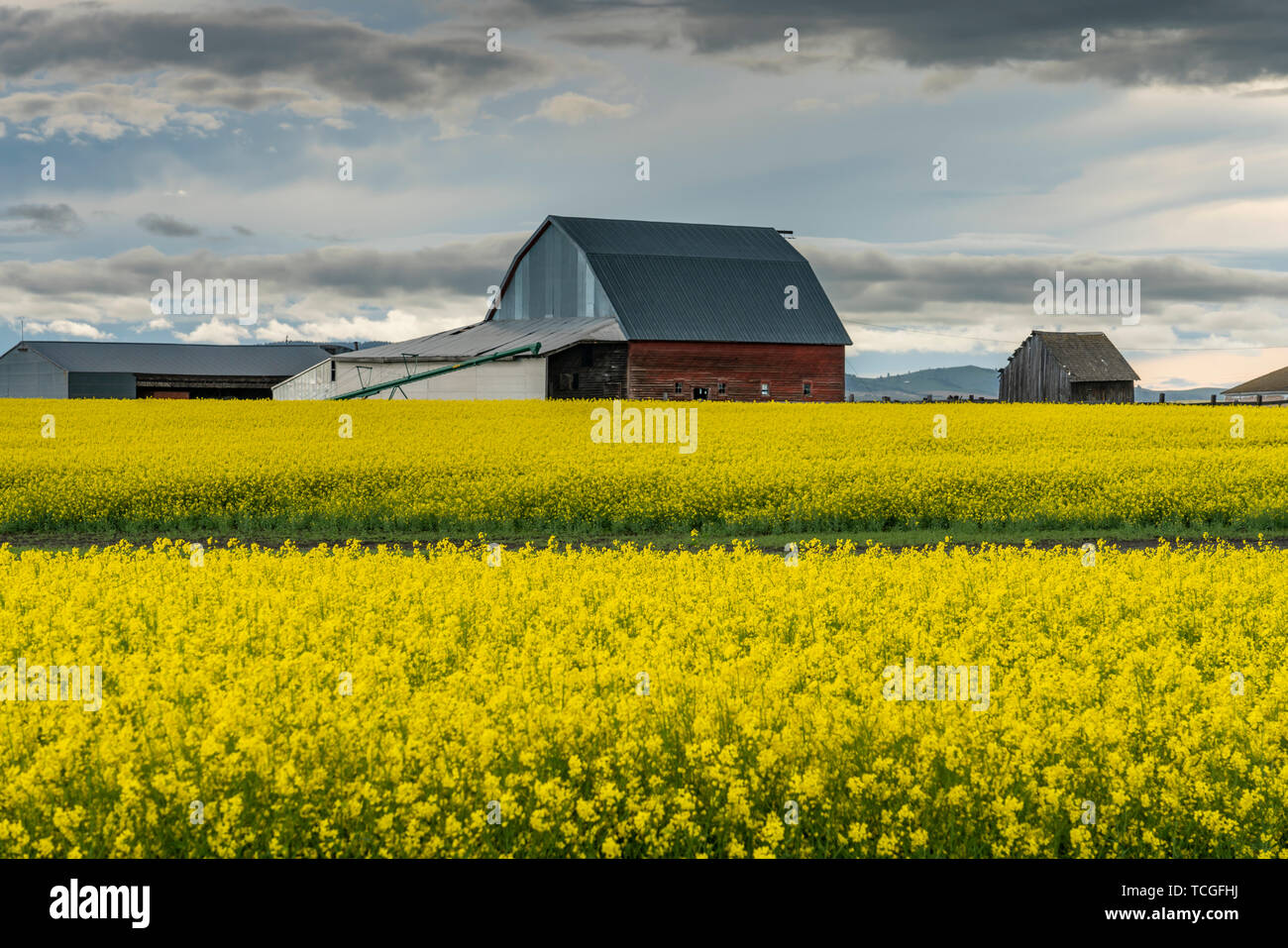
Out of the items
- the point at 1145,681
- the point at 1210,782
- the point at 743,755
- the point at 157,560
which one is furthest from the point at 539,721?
the point at 157,560

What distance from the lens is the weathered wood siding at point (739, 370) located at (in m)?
61.8

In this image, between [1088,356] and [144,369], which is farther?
[144,369]

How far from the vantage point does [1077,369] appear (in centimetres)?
7800

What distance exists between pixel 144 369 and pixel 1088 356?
68729 mm

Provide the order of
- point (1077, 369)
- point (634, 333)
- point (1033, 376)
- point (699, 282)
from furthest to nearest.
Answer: point (1033, 376) < point (1077, 369) < point (699, 282) < point (634, 333)

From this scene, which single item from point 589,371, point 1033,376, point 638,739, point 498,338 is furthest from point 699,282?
point 638,739

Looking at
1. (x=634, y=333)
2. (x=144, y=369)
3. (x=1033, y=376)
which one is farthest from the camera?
(x=144, y=369)

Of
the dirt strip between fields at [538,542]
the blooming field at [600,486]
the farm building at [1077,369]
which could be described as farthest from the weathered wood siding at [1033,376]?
the dirt strip between fields at [538,542]

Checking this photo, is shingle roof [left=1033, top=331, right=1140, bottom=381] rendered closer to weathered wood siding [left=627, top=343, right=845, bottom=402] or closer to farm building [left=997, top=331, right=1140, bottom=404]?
farm building [left=997, top=331, right=1140, bottom=404]

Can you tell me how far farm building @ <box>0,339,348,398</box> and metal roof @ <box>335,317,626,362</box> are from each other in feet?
79.2

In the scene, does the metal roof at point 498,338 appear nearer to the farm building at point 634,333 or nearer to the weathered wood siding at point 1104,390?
the farm building at point 634,333

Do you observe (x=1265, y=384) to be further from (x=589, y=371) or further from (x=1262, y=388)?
(x=589, y=371)

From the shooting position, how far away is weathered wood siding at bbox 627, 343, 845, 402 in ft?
203
